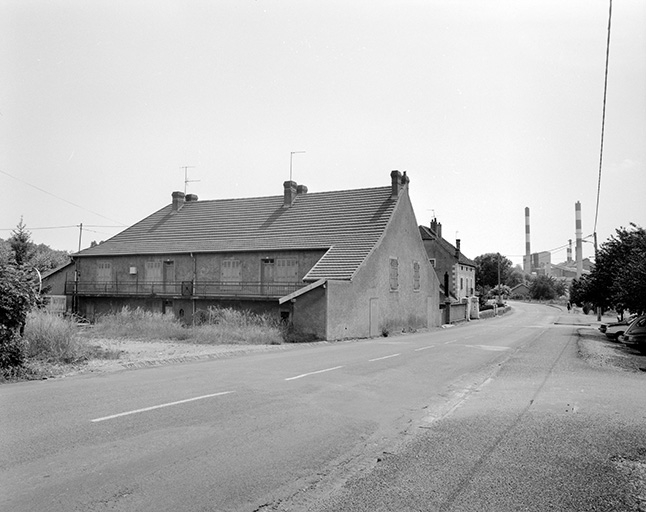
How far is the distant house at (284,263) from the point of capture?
28047 mm

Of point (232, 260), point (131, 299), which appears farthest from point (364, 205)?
point (131, 299)

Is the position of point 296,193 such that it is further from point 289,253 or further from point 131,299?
point 131,299

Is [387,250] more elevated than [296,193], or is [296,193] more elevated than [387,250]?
[296,193]

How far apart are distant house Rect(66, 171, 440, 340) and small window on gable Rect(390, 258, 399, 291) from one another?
71mm

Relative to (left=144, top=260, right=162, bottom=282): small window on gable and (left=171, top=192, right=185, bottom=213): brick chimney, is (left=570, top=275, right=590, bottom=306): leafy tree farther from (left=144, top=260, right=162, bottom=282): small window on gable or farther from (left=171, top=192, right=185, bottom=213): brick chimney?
(left=171, top=192, right=185, bottom=213): brick chimney

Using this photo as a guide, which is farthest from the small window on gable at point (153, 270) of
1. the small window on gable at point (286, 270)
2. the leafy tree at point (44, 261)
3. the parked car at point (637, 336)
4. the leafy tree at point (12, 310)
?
the parked car at point (637, 336)

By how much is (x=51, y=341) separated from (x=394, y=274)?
2288 cm

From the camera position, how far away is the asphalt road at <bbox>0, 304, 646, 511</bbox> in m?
4.89

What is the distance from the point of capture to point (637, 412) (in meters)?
8.91

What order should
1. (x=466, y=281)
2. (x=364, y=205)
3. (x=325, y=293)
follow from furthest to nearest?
(x=466, y=281), (x=364, y=205), (x=325, y=293)

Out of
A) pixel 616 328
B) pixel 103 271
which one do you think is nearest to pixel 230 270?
pixel 103 271

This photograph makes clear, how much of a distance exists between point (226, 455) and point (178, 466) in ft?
1.98

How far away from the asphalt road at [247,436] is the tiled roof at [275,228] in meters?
16.8

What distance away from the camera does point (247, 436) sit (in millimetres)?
6809
